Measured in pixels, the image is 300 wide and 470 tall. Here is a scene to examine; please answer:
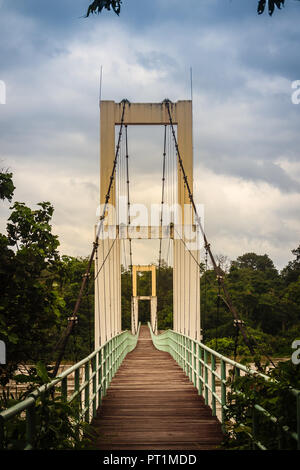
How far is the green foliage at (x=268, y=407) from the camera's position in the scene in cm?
319

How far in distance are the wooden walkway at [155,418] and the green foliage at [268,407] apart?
975 mm

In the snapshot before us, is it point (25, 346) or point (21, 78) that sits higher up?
point (21, 78)

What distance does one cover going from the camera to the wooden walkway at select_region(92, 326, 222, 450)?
209 inches

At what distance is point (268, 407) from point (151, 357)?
14.6 meters

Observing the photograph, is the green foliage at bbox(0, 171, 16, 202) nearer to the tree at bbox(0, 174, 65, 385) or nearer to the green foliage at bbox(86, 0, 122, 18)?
the tree at bbox(0, 174, 65, 385)

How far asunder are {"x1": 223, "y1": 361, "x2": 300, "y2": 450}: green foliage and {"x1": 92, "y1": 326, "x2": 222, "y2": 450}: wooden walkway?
975 millimetres

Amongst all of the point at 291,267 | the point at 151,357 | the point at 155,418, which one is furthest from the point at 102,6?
the point at 291,267

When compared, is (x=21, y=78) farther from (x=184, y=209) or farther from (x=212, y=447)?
(x=212, y=447)

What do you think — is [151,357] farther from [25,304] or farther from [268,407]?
[268,407]

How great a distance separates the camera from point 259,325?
47.3m

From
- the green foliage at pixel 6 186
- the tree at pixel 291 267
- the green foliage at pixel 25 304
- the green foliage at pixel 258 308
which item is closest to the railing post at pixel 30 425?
the green foliage at pixel 25 304

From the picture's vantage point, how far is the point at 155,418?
21.4 ft

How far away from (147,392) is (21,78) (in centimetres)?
761
